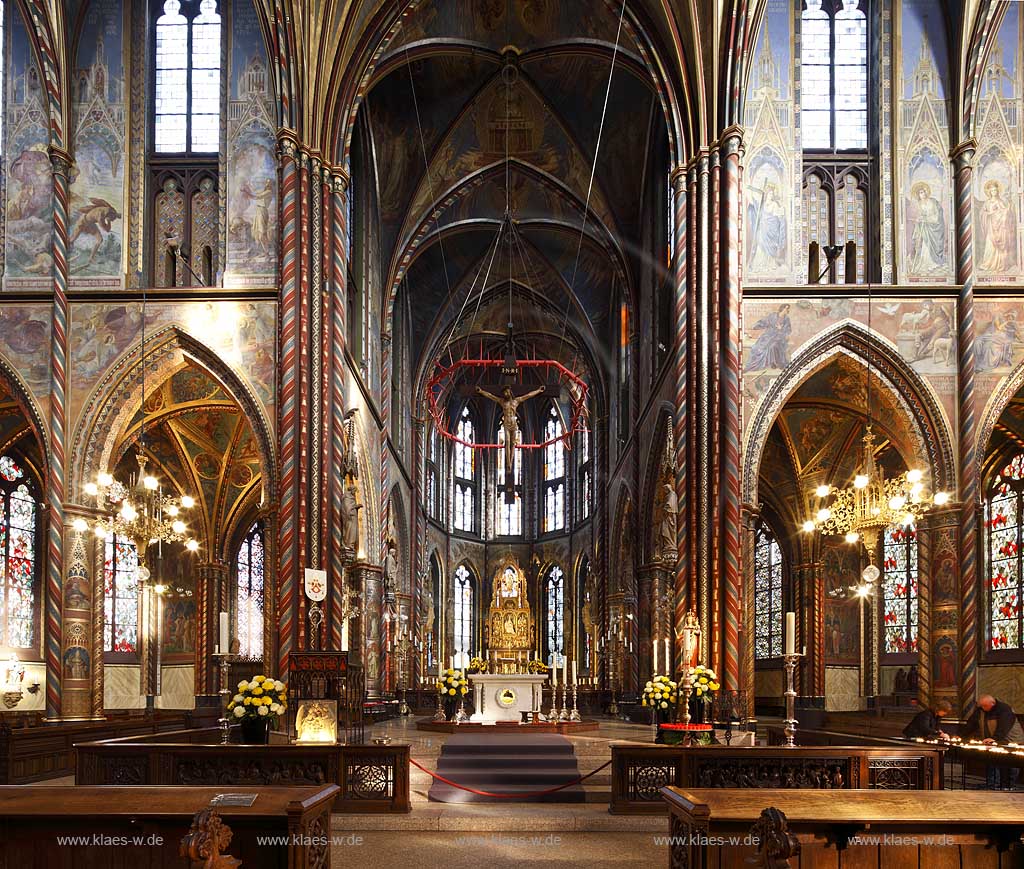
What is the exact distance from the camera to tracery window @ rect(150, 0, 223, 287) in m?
21.1

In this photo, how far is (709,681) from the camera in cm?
1705

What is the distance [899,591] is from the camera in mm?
25500

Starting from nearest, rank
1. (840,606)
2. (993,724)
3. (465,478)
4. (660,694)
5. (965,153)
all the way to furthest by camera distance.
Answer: (993,724)
(660,694)
(965,153)
(840,606)
(465,478)

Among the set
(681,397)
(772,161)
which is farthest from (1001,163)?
(681,397)

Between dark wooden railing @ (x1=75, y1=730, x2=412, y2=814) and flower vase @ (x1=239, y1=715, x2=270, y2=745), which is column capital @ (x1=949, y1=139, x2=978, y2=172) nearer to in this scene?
dark wooden railing @ (x1=75, y1=730, x2=412, y2=814)

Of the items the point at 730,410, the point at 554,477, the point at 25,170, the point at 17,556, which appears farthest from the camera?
the point at 554,477

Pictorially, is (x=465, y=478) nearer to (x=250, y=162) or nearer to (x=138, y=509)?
(x=250, y=162)

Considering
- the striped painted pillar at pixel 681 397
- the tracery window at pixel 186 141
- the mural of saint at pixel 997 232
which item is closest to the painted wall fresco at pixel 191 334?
the tracery window at pixel 186 141

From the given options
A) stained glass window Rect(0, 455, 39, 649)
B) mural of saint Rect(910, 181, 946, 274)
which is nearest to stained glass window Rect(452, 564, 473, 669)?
stained glass window Rect(0, 455, 39, 649)

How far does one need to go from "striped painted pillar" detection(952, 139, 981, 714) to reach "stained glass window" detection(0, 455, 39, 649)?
19.7 m

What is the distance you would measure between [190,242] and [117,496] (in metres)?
5.03

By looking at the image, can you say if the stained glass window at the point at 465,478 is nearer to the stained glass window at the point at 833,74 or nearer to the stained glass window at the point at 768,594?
the stained glass window at the point at 768,594

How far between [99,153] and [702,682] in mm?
14528

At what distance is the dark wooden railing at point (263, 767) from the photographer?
12.7m
